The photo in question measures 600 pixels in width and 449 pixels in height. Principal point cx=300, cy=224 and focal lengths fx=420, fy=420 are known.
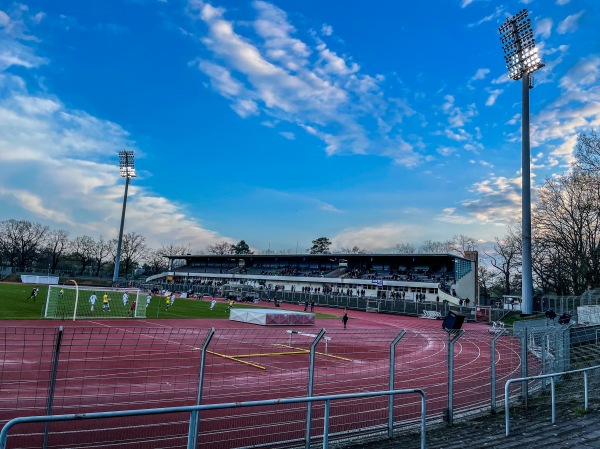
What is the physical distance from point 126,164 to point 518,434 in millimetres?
85211

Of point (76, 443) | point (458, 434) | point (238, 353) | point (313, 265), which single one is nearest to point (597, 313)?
point (238, 353)

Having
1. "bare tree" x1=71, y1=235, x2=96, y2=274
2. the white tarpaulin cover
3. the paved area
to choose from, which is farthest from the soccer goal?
"bare tree" x1=71, y1=235, x2=96, y2=274

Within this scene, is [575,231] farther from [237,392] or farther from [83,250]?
[83,250]

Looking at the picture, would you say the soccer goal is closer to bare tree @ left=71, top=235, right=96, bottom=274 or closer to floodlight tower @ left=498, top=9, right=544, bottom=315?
floodlight tower @ left=498, top=9, right=544, bottom=315

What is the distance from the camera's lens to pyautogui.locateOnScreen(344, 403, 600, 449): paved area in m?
6.98

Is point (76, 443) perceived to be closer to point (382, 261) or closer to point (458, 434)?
point (458, 434)

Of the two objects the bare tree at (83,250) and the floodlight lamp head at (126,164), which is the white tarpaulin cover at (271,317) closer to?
the floodlight lamp head at (126,164)

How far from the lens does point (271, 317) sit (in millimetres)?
31109

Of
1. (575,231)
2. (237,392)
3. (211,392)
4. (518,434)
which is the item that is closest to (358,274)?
(575,231)

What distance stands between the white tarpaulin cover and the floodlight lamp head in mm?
58652

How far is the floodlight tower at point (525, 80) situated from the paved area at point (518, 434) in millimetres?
33305

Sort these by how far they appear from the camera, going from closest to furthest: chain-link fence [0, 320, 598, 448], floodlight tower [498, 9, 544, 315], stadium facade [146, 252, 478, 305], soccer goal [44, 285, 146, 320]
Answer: chain-link fence [0, 320, 598, 448] → soccer goal [44, 285, 146, 320] → floodlight tower [498, 9, 544, 315] → stadium facade [146, 252, 478, 305]

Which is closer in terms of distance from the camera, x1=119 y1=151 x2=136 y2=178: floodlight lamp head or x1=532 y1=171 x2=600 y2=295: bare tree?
x1=532 y1=171 x2=600 y2=295: bare tree

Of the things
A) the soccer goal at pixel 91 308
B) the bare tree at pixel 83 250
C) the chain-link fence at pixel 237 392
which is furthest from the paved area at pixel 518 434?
the bare tree at pixel 83 250
